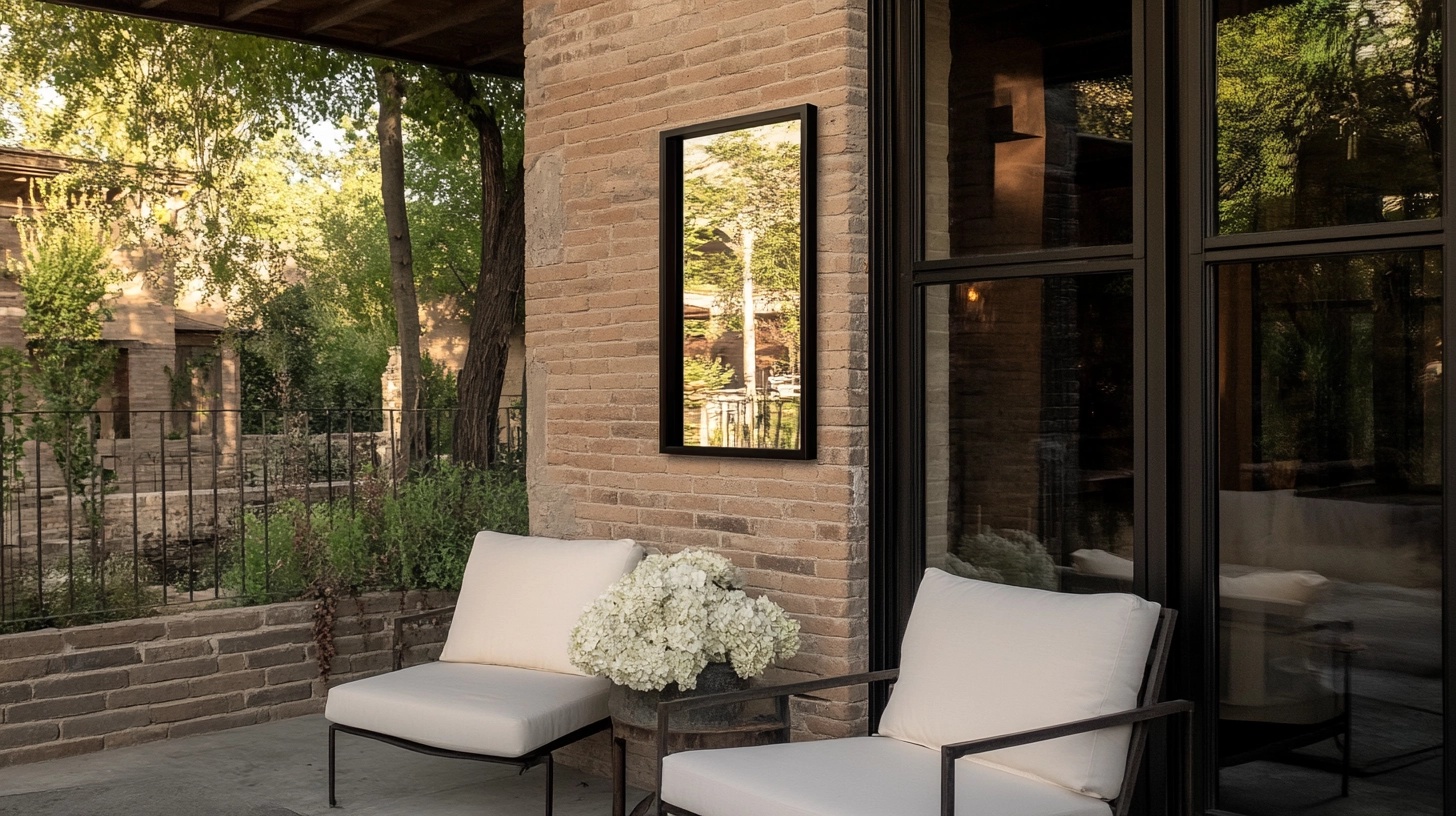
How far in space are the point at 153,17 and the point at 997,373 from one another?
4.99 m

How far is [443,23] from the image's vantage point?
21.6 feet

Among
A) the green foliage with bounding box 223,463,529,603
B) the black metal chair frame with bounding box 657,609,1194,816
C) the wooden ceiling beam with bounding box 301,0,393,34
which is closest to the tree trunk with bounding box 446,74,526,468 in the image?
the green foliage with bounding box 223,463,529,603

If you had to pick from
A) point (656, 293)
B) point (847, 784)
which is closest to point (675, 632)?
point (847, 784)

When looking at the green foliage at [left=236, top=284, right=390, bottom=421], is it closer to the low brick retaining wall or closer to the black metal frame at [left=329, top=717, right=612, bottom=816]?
the low brick retaining wall

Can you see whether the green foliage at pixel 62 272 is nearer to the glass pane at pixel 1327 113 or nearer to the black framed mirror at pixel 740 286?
the black framed mirror at pixel 740 286

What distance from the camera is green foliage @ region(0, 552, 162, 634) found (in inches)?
216

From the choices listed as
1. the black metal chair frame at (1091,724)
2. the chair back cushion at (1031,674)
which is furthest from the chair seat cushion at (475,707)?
the chair back cushion at (1031,674)

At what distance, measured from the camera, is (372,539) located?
662cm

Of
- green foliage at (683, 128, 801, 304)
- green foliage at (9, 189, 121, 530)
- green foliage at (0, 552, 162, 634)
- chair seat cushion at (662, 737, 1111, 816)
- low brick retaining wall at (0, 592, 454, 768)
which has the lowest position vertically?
low brick retaining wall at (0, 592, 454, 768)

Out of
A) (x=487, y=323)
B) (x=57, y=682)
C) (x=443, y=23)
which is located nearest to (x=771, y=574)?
(x=57, y=682)

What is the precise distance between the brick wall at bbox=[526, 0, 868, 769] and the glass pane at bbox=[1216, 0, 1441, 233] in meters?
1.22

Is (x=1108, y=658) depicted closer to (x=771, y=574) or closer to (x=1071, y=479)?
(x=1071, y=479)

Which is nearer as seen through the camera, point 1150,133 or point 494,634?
point 1150,133

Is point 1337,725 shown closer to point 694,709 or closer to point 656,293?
point 694,709
